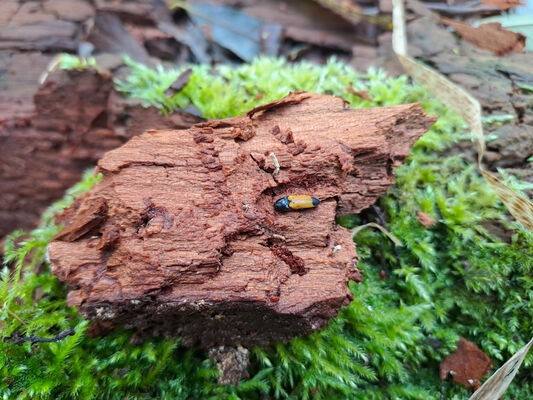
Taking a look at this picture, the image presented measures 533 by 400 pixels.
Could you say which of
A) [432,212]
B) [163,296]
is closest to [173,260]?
[163,296]

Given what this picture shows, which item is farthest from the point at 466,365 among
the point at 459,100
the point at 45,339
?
→ the point at 45,339

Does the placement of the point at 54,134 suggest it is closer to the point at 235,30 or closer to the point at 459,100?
the point at 235,30

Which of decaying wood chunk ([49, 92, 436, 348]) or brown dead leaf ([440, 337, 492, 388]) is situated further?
brown dead leaf ([440, 337, 492, 388])

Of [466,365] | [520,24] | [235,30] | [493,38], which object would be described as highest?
[520,24]

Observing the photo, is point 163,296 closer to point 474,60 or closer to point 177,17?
point 474,60

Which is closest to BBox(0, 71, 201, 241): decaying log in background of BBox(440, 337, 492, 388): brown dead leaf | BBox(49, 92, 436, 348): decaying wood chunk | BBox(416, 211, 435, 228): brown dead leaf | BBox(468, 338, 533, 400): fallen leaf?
BBox(49, 92, 436, 348): decaying wood chunk

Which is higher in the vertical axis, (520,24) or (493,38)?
(520,24)

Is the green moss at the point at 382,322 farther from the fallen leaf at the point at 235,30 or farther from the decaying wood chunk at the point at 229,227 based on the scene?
the fallen leaf at the point at 235,30

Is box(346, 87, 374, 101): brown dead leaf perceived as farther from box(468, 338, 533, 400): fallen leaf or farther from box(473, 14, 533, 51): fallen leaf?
box(468, 338, 533, 400): fallen leaf
